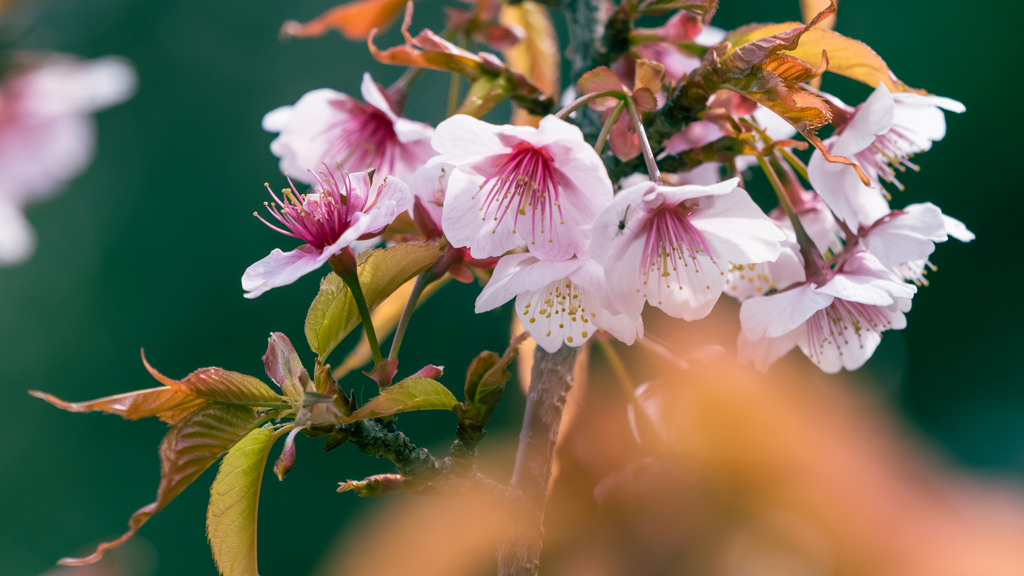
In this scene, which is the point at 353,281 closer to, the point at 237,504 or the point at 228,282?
the point at 237,504

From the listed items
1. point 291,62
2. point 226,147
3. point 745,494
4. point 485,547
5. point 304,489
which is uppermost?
point 485,547

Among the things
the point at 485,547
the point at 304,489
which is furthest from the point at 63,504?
the point at 485,547

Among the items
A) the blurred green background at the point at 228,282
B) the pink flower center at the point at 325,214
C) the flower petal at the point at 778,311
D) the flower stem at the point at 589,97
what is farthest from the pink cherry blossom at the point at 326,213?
the blurred green background at the point at 228,282

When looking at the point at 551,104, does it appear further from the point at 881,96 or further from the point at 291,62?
the point at 291,62

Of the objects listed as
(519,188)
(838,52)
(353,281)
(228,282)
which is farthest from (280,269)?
(228,282)

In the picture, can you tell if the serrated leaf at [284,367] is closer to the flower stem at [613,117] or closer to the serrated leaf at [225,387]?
the serrated leaf at [225,387]

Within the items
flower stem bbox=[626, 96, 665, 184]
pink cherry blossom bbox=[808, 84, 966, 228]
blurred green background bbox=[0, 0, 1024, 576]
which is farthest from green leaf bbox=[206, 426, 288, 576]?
blurred green background bbox=[0, 0, 1024, 576]

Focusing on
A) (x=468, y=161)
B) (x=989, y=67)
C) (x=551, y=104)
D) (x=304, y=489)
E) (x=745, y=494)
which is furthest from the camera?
(x=304, y=489)

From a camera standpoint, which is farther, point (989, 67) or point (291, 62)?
point (291, 62)
